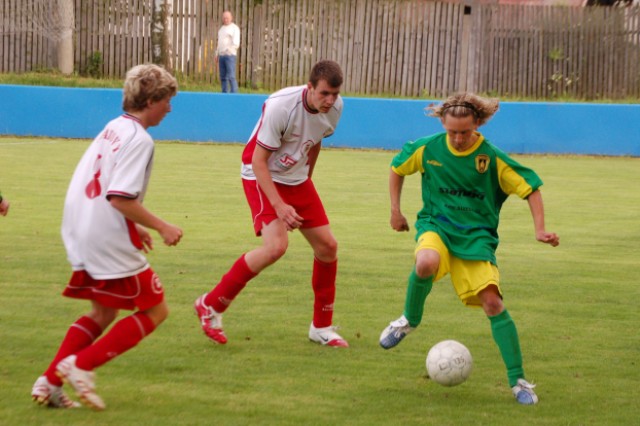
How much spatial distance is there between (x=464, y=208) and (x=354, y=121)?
14108mm

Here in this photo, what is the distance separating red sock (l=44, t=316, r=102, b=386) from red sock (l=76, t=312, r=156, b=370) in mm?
134

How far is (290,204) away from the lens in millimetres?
6383

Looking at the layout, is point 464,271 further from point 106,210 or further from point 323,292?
point 106,210

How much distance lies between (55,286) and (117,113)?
40.3ft

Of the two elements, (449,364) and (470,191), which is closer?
(449,364)

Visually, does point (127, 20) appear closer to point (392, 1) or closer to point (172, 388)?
point (392, 1)

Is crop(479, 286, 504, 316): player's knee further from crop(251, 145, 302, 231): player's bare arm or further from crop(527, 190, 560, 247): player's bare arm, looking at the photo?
crop(251, 145, 302, 231): player's bare arm

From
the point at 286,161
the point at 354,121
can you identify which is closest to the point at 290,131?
the point at 286,161

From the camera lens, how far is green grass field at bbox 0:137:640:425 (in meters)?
5.05

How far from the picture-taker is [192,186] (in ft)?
44.7

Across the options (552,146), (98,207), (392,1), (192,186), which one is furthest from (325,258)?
(392,1)

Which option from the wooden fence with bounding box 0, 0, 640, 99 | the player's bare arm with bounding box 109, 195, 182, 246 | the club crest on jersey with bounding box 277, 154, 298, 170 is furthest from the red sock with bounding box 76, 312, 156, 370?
the wooden fence with bounding box 0, 0, 640, 99

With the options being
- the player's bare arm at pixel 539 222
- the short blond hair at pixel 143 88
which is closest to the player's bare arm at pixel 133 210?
the short blond hair at pixel 143 88

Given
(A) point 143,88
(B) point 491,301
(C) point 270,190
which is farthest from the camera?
(C) point 270,190
